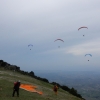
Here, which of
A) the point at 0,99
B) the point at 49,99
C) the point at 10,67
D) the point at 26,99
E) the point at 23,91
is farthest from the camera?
the point at 10,67

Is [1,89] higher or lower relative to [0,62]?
lower

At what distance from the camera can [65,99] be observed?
44.2 m

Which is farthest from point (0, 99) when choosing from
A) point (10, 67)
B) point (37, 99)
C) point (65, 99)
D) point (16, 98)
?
point (10, 67)

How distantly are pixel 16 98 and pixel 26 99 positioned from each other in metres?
1.76

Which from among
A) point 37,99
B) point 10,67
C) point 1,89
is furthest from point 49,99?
point 10,67

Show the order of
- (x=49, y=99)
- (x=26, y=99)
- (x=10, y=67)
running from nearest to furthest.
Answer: (x=26, y=99) → (x=49, y=99) → (x=10, y=67)

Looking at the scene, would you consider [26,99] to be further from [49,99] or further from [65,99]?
[65,99]

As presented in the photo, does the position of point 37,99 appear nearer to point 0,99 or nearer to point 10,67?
point 0,99

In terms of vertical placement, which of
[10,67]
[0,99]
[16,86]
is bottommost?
[0,99]

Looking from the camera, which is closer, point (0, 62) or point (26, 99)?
point (26, 99)

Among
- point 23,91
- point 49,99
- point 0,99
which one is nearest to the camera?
point 0,99

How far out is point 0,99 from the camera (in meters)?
34.4

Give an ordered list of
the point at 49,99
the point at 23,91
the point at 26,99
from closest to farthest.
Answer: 1. the point at 26,99
2. the point at 49,99
3. the point at 23,91

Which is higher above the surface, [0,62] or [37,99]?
[0,62]
